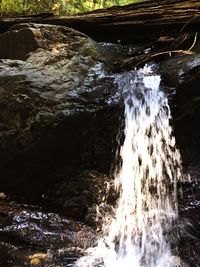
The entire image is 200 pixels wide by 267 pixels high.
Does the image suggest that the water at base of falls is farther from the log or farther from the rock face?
the log

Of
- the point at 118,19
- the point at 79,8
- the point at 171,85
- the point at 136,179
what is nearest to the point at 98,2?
the point at 79,8

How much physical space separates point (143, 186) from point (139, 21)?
298 cm

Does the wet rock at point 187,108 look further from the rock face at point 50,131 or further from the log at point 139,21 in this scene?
the log at point 139,21

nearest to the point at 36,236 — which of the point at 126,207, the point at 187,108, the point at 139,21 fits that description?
the point at 126,207

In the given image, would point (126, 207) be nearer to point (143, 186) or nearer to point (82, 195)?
point (143, 186)

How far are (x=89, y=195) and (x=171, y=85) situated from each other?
1.74 meters

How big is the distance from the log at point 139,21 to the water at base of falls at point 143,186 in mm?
1247

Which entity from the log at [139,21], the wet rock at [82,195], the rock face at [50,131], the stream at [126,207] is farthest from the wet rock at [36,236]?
the log at [139,21]

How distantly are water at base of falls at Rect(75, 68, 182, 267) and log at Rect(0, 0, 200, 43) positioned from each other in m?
1.25

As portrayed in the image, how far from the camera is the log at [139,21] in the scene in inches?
236

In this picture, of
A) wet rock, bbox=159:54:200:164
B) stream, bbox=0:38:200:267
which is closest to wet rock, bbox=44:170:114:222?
stream, bbox=0:38:200:267

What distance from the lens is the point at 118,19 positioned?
6367mm

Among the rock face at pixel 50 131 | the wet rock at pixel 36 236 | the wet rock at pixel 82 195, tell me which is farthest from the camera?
the rock face at pixel 50 131

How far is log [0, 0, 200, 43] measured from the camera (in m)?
5.99
